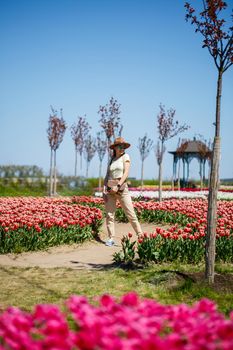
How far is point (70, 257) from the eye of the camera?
7625mm

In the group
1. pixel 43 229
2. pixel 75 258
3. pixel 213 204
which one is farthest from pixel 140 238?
pixel 43 229

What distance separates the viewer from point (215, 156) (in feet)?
16.3

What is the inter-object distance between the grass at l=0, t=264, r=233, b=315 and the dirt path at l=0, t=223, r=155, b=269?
48 cm

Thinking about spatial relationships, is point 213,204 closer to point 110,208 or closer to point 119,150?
point 119,150

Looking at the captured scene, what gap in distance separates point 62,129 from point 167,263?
19355mm

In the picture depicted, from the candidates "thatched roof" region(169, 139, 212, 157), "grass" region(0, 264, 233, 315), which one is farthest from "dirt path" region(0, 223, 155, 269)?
"thatched roof" region(169, 139, 212, 157)

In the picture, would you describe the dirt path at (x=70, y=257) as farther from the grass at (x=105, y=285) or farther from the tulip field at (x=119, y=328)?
the tulip field at (x=119, y=328)

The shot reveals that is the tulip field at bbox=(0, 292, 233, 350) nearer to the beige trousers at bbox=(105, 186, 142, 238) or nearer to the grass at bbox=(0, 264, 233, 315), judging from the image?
the grass at bbox=(0, 264, 233, 315)

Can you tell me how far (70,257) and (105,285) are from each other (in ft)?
7.68

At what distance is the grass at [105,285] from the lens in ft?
15.5

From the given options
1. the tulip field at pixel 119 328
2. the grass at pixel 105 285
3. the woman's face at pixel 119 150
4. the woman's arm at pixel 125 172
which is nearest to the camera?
the tulip field at pixel 119 328

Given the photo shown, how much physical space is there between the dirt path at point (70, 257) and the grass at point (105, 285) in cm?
48

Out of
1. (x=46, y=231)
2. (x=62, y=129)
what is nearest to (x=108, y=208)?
(x=46, y=231)

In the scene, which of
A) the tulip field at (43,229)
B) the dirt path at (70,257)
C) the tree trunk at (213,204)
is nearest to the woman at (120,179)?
the dirt path at (70,257)
